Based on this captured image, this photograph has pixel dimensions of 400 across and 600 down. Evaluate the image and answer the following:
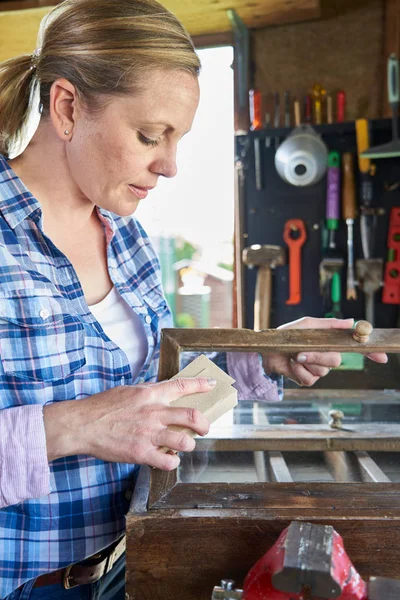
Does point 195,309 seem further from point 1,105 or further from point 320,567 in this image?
point 320,567

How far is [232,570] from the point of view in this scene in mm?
956

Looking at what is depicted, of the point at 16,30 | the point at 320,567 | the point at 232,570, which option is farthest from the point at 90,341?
the point at 16,30

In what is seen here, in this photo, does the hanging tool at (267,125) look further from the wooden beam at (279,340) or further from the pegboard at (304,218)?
the wooden beam at (279,340)

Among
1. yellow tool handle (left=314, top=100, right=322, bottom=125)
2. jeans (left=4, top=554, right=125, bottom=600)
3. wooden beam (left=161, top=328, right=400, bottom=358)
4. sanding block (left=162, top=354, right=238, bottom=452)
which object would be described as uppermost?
yellow tool handle (left=314, top=100, right=322, bottom=125)

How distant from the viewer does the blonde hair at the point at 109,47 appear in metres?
1.17

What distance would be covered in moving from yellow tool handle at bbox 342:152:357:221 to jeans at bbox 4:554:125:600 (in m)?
2.33

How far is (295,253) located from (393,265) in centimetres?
50

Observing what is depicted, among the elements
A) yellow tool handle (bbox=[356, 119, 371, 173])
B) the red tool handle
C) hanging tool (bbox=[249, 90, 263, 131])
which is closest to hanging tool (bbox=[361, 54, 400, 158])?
yellow tool handle (bbox=[356, 119, 371, 173])

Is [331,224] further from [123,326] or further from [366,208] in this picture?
[123,326]

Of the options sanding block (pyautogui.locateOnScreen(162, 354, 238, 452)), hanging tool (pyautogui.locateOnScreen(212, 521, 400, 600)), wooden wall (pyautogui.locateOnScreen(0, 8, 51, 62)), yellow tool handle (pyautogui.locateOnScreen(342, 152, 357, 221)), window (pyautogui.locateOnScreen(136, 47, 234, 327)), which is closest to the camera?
hanging tool (pyautogui.locateOnScreen(212, 521, 400, 600))

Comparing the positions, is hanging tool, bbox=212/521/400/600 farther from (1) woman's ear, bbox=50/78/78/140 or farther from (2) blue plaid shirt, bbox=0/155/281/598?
(1) woman's ear, bbox=50/78/78/140

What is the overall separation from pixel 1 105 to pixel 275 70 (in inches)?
95.3

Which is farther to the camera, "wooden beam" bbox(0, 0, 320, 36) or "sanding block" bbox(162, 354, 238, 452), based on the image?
"wooden beam" bbox(0, 0, 320, 36)

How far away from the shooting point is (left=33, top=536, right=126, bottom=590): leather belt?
3.84 ft
